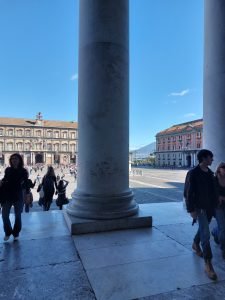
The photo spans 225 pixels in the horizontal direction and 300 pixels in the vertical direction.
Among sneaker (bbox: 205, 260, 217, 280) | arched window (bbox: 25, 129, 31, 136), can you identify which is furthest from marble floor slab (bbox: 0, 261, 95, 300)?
arched window (bbox: 25, 129, 31, 136)

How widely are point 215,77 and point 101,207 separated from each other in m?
4.12

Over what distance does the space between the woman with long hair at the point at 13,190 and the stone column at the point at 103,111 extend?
1.07 metres

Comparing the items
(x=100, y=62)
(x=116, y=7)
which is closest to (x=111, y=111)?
(x=100, y=62)

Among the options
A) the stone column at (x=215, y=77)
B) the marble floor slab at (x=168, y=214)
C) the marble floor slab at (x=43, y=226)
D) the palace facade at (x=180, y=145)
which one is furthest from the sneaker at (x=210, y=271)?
the palace facade at (x=180, y=145)

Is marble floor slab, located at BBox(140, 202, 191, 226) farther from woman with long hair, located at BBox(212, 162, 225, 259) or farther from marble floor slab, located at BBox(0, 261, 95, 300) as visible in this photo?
marble floor slab, located at BBox(0, 261, 95, 300)

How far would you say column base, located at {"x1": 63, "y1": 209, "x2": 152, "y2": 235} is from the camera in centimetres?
434

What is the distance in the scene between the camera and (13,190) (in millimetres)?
4020

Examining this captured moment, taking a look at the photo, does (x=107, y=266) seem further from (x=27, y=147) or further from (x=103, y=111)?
(x=27, y=147)

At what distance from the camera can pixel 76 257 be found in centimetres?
340

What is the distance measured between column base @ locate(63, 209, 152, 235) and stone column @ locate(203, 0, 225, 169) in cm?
239

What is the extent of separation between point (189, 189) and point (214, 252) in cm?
126

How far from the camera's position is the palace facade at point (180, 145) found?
7779cm

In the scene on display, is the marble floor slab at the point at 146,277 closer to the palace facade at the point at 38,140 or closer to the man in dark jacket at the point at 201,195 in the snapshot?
the man in dark jacket at the point at 201,195

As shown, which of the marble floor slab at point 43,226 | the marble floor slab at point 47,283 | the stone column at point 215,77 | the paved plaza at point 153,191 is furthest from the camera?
the paved plaza at point 153,191
